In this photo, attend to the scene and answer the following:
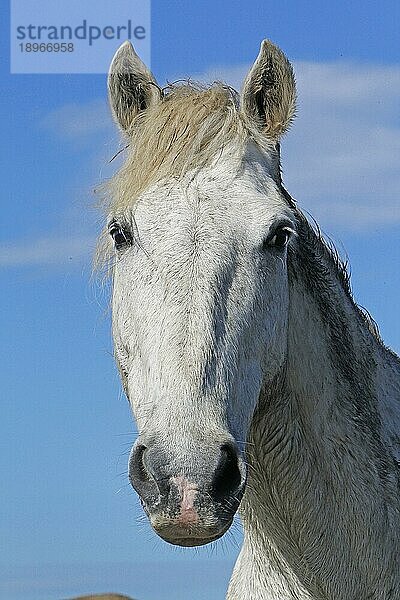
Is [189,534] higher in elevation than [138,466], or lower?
lower

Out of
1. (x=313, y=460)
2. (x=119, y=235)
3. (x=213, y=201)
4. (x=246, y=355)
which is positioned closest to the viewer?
(x=246, y=355)

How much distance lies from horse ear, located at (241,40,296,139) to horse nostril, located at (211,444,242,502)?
1.55m

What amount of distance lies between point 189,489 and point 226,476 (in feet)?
0.58

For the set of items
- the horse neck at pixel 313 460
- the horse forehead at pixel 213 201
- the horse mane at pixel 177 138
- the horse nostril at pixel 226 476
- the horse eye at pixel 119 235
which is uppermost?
the horse mane at pixel 177 138

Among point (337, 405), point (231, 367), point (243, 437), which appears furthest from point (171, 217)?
point (337, 405)

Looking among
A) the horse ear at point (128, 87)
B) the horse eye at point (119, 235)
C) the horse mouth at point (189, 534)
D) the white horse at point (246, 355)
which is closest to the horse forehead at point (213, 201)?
the white horse at point (246, 355)

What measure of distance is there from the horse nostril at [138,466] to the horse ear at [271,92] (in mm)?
1591

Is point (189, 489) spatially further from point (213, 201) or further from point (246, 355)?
point (213, 201)

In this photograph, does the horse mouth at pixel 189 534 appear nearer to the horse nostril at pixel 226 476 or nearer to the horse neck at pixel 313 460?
the horse nostril at pixel 226 476

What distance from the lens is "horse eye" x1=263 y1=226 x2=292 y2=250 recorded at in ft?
13.1

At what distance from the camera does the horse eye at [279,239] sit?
399cm

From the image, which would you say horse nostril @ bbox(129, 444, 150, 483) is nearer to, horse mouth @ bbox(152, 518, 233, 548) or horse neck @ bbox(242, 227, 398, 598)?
horse mouth @ bbox(152, 518, 233, 548)

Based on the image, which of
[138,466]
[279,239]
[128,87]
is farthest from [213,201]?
[138,466]

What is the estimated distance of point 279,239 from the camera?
4.04 meters
